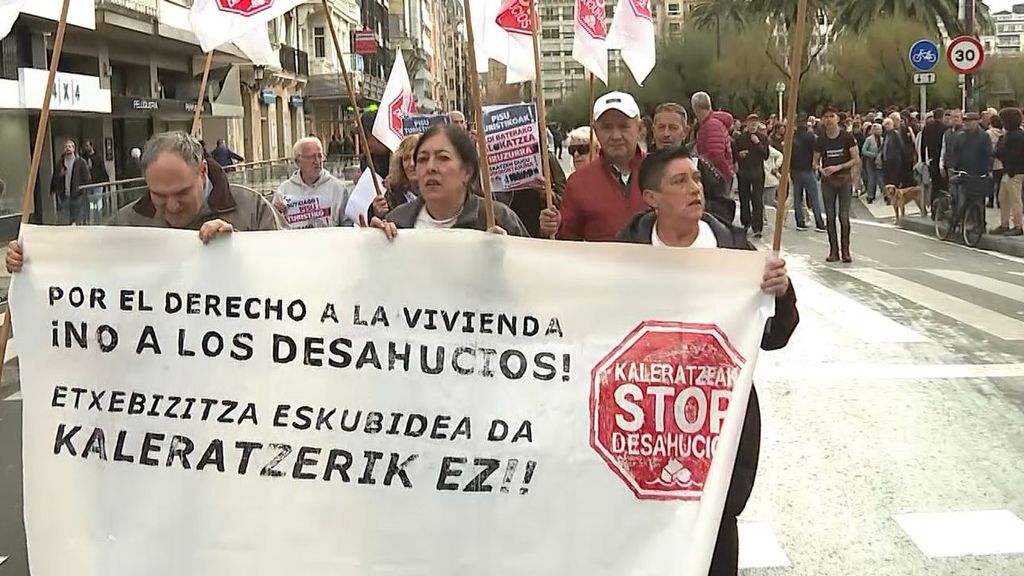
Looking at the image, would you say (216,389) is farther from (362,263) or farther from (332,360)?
(362,263)

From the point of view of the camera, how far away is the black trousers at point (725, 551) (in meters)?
3.34

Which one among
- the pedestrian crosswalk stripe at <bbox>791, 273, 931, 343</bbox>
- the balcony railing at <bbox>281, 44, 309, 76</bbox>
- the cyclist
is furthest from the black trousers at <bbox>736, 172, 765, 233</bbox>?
the balcony railing at <bbox>281, 44, 309, 76</bbox>

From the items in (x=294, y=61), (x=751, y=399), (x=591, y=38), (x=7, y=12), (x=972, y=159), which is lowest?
(x=751, y=399)

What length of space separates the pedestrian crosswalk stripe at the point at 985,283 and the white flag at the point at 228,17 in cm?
808

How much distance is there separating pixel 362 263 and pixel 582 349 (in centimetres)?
66

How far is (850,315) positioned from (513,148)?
379 centimetres

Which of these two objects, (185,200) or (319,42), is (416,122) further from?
(319,42)

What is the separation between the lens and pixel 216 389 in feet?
10.1

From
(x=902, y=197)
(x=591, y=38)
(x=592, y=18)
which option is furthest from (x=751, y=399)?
(x=902, y=197)

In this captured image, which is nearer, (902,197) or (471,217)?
(471,217)

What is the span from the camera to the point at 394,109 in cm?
797

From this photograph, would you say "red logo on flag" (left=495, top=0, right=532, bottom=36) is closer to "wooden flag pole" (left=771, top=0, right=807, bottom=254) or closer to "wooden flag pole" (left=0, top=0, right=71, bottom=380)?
"wooden flag pole" (left=0, top=0, right=71, bottom=380)

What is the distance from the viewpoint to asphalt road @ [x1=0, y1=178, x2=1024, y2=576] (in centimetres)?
441

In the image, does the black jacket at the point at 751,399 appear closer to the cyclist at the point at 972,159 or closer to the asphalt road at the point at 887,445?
the asphalt road at the point at 887,445
